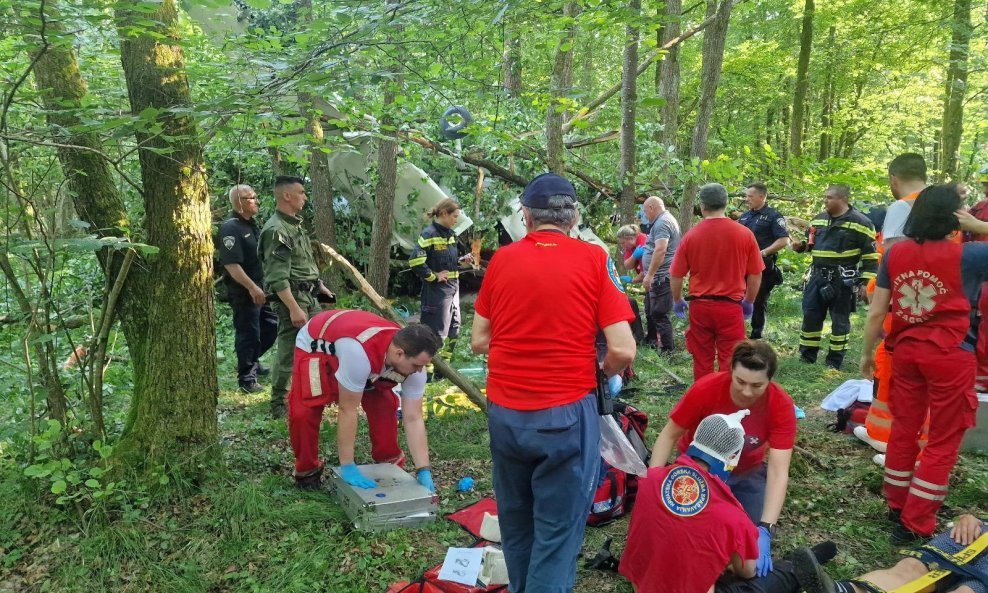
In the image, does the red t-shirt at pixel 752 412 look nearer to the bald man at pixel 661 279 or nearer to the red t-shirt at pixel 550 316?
the red t-shirt at pixel 550 316

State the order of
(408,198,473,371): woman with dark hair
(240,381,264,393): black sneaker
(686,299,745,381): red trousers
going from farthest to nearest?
(408,198,473,371): woman with dark hair, (240,381,264,393): black sneaker, (686,299,745,381): red trousers

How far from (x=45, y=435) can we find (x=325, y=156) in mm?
5488

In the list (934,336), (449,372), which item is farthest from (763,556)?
(449,372)

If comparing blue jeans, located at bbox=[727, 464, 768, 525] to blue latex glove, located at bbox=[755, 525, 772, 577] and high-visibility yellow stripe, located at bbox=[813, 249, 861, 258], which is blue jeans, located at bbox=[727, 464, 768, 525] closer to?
blue latex glove, located at bbox=[755, 525, 772, 577]

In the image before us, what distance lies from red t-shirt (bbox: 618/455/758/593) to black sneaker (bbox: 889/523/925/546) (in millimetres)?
1371

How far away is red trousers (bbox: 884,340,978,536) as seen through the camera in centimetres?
346

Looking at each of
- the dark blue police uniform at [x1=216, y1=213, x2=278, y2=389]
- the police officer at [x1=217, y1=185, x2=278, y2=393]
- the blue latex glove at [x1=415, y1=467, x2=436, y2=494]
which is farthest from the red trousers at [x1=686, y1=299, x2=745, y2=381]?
the dark blue police uniform at [x1=216, y1=213, x2=278, y2=389]

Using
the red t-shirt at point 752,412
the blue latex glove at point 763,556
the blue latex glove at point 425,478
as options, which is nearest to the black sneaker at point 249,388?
the blue latex glove at point 425,478

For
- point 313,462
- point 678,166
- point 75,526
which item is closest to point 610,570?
point 313,462

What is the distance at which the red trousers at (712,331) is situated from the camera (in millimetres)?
5000

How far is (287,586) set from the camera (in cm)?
315

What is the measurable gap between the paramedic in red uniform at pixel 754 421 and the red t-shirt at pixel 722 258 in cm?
182

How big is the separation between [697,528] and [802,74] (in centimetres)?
1659

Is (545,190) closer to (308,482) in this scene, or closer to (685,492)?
(685,492)
